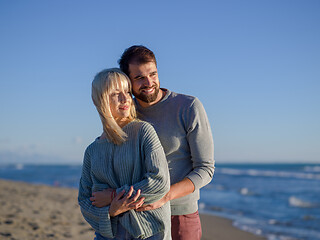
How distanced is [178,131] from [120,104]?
0.53 meters

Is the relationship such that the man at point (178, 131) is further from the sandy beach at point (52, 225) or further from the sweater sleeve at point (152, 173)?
the sandy beach at point (52, 225)

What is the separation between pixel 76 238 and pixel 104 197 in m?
4.14

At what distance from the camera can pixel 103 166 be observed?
224cm

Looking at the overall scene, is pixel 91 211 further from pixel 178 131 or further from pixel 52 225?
pixel 52 225

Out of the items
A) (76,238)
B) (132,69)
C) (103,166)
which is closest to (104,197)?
(103,166)

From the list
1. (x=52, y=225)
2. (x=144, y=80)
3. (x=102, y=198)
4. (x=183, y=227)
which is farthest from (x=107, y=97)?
(x=52, y=225)

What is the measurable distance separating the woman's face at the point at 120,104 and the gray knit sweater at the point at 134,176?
0.09 m

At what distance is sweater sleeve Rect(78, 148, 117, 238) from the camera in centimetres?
221

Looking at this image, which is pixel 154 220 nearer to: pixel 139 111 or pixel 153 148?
pixel 153 148

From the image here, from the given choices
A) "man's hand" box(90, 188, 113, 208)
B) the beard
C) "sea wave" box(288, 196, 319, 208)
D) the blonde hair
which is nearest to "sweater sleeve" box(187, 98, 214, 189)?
the beard

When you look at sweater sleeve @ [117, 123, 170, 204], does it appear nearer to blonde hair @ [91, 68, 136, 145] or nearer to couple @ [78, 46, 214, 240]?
couple @ [78, 46, 214, 240]

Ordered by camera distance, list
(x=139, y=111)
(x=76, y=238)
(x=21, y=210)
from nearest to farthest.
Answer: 1. (x=139, y=111)
2. (x=76, y=238)
3. (x=21, y=210)

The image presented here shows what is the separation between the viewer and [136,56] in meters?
2.62

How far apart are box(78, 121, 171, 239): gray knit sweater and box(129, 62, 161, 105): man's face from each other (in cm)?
42
